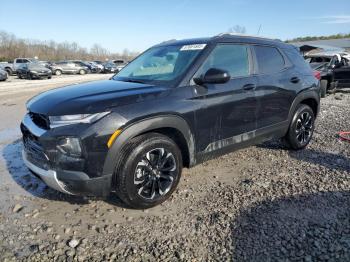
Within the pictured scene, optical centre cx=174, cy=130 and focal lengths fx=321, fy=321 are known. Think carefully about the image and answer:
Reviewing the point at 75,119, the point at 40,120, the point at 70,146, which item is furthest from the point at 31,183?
the point at 75,119

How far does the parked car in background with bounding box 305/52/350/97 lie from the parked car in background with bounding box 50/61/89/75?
102 feet

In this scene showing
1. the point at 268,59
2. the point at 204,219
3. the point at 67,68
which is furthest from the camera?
the point at 67,68

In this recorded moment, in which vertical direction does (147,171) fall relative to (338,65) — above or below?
below

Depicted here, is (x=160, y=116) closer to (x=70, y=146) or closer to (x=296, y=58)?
(x=70, y=146)

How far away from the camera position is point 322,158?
5.16m

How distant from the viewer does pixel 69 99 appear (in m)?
3.32

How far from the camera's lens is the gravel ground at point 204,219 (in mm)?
2846

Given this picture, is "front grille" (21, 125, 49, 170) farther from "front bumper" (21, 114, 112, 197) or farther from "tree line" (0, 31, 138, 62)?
"tree line" (0, 31, 138, 62)

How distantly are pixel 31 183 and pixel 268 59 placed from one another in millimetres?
3783

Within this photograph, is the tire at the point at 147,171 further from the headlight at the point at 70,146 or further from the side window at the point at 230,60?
the side window at the point at 230,60

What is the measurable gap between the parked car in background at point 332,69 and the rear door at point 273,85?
308 inches

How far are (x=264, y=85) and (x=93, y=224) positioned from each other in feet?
9.54

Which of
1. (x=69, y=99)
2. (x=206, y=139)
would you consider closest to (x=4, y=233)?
(x=69, y=99)

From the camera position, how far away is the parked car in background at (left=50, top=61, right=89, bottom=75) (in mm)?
37406
